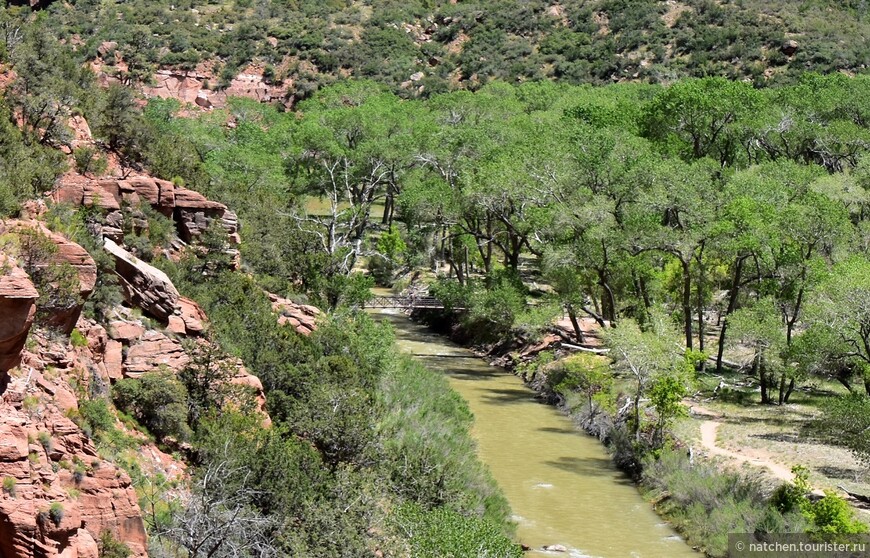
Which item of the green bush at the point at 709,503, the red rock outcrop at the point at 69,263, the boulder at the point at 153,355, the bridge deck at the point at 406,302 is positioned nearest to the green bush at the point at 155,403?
the boulder at the point at 153,355

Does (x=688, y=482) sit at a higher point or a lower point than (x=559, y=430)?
higher

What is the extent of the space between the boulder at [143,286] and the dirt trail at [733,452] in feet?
50.6

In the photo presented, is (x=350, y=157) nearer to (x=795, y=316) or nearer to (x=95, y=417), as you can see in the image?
(x=795, y=316)

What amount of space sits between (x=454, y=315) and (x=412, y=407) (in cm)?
2163

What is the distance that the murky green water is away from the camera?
25094 mm

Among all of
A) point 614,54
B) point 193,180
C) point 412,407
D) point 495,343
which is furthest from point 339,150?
point 614,54

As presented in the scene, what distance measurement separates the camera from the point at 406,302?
54781 millimetres

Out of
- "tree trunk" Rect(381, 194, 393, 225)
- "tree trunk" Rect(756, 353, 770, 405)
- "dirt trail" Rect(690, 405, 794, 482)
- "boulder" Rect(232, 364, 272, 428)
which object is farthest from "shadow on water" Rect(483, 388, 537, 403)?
"tree trunk" Rect(381, 194, 393, 225)

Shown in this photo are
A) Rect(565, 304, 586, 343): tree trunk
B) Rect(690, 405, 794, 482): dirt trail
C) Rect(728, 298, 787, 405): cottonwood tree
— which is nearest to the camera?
Rect(690, 405, 794, 482): dirt trail

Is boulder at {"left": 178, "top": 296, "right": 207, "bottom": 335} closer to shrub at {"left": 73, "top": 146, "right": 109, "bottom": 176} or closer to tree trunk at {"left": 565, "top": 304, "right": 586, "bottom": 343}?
shrub at {"left": 73, "top": 146, "right": 109, "bottom": 176}

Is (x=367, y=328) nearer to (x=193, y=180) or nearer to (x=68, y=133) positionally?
(x=193, y=180)

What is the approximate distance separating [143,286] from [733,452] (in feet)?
54.3

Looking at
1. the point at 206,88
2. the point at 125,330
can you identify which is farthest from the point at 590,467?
the point at 206,88

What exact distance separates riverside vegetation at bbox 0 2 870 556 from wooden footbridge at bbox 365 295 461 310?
2390 mm
